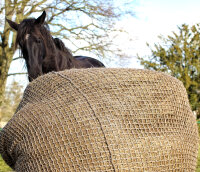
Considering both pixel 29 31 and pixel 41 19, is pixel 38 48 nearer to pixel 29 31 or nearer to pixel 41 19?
pixel 29 31

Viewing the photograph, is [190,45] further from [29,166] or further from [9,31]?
[29,166]

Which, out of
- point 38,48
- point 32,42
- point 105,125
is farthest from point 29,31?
point 105,125

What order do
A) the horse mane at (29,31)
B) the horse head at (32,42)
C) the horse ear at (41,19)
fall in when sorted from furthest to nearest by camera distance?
the horse ear at (41,19) < the horse mane at (29,31) < the horse head at (32,42)

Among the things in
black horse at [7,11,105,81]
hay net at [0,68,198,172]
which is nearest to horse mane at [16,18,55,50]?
black horse at [7,11,105,81]

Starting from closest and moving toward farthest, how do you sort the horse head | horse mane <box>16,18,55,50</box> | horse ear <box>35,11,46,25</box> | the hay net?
the hay net < the horse head < horse mane <box>16,18,55,50</box> < horse ear <box>35,11,46,25</box>

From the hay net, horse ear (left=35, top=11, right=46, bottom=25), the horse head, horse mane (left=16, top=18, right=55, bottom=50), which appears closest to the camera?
the hay net

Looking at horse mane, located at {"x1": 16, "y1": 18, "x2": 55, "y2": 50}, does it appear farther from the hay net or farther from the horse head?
the hay net

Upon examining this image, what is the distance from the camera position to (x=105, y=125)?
184 cm

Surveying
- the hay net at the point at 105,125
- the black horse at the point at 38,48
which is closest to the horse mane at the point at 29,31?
the black horse at the point at 38,48

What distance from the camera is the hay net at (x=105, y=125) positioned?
1831 millimetres

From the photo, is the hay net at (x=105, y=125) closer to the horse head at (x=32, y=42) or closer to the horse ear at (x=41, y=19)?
the horse head at (x=32, y=42)

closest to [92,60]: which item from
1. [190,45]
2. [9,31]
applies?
[9,31]

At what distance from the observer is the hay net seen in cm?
183

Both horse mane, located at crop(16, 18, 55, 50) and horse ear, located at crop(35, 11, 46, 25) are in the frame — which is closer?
horse mane, located at crop(16, 18, 55, 50)
